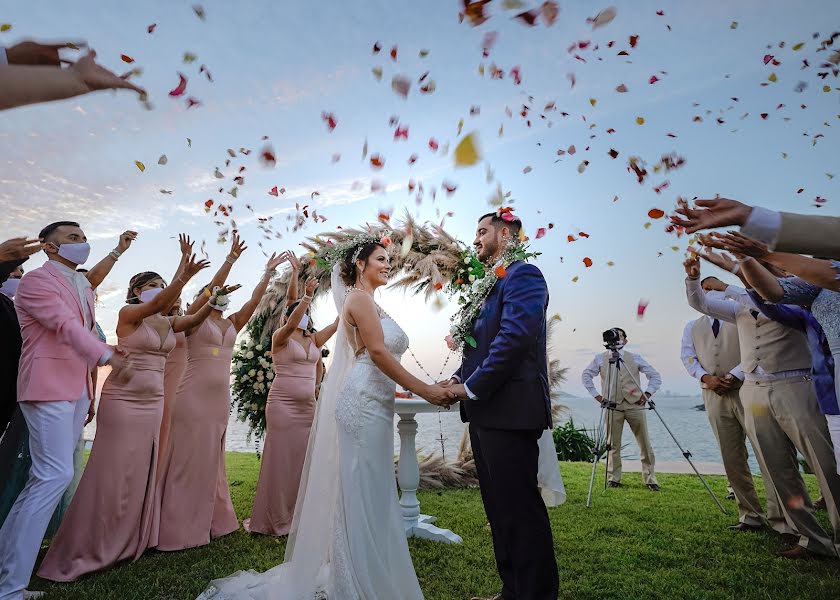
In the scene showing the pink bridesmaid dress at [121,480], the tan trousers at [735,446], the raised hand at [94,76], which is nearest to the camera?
the raised hand at [94,76]

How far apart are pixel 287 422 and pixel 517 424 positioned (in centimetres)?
355

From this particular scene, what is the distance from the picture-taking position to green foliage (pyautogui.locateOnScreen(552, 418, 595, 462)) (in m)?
12.4

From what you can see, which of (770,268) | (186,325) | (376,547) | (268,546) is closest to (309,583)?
(376,547)

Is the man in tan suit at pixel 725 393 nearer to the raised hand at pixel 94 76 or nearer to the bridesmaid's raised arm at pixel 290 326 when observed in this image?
the bridesmaid's raised arm at pixel 290 326

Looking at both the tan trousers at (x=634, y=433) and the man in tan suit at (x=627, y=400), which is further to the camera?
the man in tan suit at (x=627, y=400)

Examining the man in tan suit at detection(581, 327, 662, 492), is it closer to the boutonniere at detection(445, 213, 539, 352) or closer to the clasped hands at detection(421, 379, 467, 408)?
the boutonniere at detection(445, 213, 539, 352)

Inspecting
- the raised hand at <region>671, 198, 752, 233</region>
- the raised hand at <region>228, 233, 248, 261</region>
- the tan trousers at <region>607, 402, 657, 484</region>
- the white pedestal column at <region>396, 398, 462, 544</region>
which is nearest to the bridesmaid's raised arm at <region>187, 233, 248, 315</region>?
the raised hand at <region>228, 233, 248, 261</region>

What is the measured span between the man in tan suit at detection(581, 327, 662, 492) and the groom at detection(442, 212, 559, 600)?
18.1 ft

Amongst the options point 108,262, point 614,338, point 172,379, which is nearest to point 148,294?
point 108,262

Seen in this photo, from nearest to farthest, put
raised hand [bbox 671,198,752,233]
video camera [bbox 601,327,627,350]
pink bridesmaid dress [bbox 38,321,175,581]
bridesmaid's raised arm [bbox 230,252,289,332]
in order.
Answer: raised hand [bbox 671,198,752,233]
pink bridesmaid dress [bbox 38,321,175,581]
bridesmaid's raised arm [bbox 230,252,289,332]
video camera [bbox 601,327,627,350]

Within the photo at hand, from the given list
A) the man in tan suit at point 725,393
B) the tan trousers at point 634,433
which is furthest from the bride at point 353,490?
the tan trousers at point 634,433

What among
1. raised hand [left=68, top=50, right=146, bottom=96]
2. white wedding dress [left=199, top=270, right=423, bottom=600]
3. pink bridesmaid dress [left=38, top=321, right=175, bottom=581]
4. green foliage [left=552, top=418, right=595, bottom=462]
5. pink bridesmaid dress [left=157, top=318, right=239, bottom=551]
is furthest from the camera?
green foliage [left=552, top=418, right=595, bottom=462]

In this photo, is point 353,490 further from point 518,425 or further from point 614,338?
point 614,338

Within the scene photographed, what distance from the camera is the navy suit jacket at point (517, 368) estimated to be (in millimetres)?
3139
